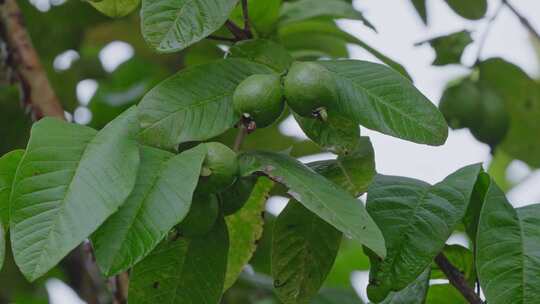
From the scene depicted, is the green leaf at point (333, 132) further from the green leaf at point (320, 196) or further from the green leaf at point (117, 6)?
the green leaf at point (117, 6)

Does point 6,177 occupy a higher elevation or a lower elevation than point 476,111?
higher

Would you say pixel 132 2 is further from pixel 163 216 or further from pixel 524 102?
pixel 524 102

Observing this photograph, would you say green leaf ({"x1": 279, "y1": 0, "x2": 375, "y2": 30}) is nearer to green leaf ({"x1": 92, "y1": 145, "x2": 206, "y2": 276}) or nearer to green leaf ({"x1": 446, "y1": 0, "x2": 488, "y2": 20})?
green leaf ({"x1": 446, "y1": 0, "x2": 488, "y2": 20})

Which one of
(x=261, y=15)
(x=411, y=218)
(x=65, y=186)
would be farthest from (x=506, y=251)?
(x=261, y=15)

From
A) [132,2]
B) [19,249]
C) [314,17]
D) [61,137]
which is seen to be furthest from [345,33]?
[19,249]

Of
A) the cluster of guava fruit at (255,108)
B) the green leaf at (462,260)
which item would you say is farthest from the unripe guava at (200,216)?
the green leaf at (462,260)

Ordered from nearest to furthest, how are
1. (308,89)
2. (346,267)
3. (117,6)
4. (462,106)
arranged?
1. (308,89)
2. (117,6)
3. (462,106)
4. (346,267)

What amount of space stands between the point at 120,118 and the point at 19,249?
0.65ft

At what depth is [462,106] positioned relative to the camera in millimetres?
1763

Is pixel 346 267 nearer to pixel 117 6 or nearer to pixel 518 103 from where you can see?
pixel 518 103

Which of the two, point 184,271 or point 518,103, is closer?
point 184,271

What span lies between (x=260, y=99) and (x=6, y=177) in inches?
9.9

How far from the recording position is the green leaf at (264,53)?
119 cm

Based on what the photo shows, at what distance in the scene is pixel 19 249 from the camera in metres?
0.85
